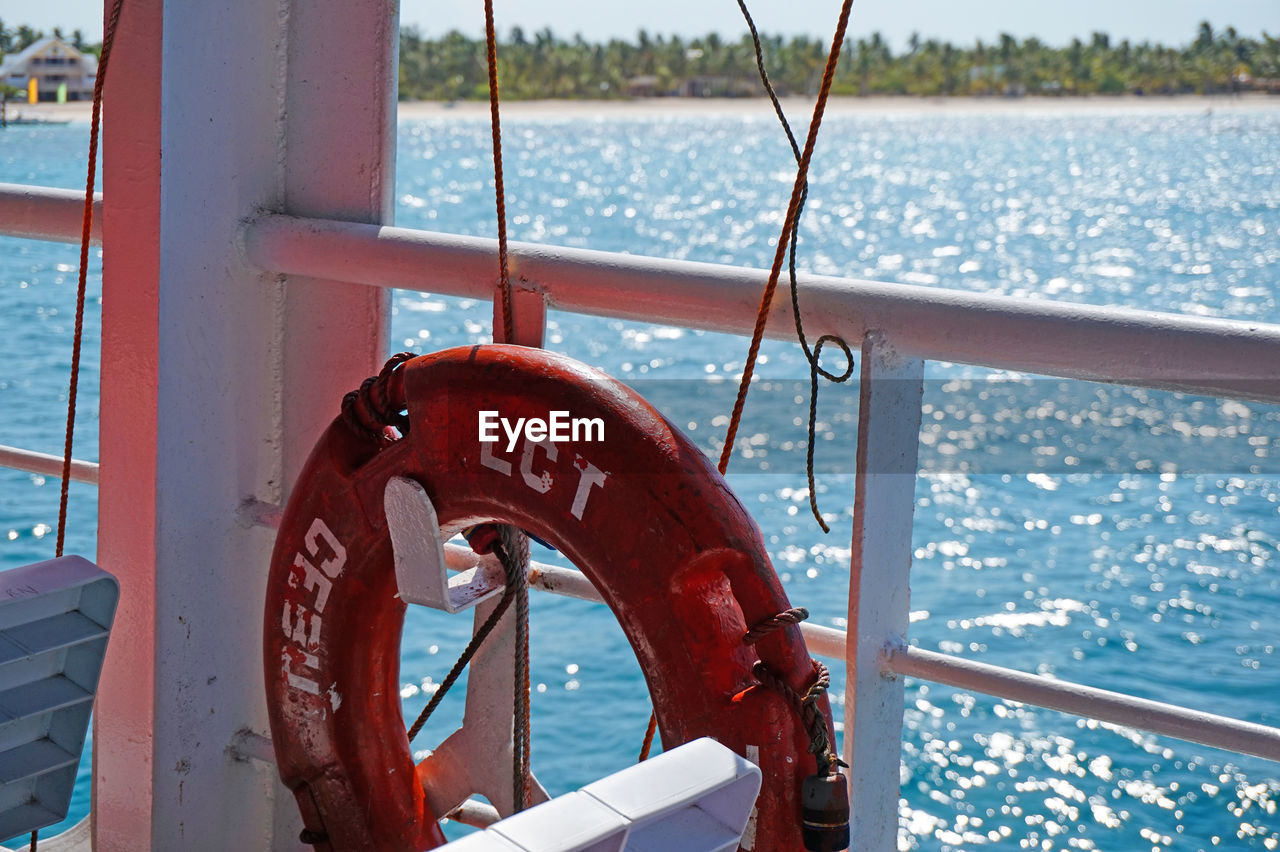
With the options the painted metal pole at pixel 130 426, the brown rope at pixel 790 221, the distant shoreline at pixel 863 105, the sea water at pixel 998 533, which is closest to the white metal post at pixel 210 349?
the painted metal pole at pixel 130 426

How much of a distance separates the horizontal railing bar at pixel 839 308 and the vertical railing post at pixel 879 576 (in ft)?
0.11

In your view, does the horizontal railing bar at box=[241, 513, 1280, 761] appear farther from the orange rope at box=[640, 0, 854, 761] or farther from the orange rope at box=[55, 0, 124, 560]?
the orange rope at box=[55, 0, 124, 560]

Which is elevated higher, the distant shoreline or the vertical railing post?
the distant shoreline

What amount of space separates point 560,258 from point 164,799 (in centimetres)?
74

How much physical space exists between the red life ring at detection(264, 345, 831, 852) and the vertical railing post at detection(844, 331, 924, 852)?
0.12 metres

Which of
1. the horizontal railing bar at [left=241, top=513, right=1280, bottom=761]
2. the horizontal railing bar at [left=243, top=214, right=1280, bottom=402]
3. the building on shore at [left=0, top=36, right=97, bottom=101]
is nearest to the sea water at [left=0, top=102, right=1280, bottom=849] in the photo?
the horizontal railing bar at [left=243, top=214, right=1280, bottom=402]

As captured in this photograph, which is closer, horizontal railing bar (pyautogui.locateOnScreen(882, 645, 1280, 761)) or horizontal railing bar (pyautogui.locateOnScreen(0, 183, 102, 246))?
horizontal railing bar (pyautogui.locateOnScreen(882, 645, 1280, 761))

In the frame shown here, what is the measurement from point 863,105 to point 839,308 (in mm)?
80157

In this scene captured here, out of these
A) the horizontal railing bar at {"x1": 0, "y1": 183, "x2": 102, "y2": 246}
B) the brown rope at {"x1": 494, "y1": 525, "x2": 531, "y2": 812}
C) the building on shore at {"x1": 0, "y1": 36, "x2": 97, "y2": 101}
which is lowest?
the brown rope at {"x1": 494, "y1": 525, "x2": 531, "y2": 812}

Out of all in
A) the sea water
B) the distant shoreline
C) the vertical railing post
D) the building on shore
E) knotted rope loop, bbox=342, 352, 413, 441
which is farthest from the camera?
the distant shoreline

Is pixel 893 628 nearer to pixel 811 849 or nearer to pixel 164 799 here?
pixel 811 849

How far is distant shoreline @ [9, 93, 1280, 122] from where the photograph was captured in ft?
236

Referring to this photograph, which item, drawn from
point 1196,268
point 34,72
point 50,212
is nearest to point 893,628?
point 50,212

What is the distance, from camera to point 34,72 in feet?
106
